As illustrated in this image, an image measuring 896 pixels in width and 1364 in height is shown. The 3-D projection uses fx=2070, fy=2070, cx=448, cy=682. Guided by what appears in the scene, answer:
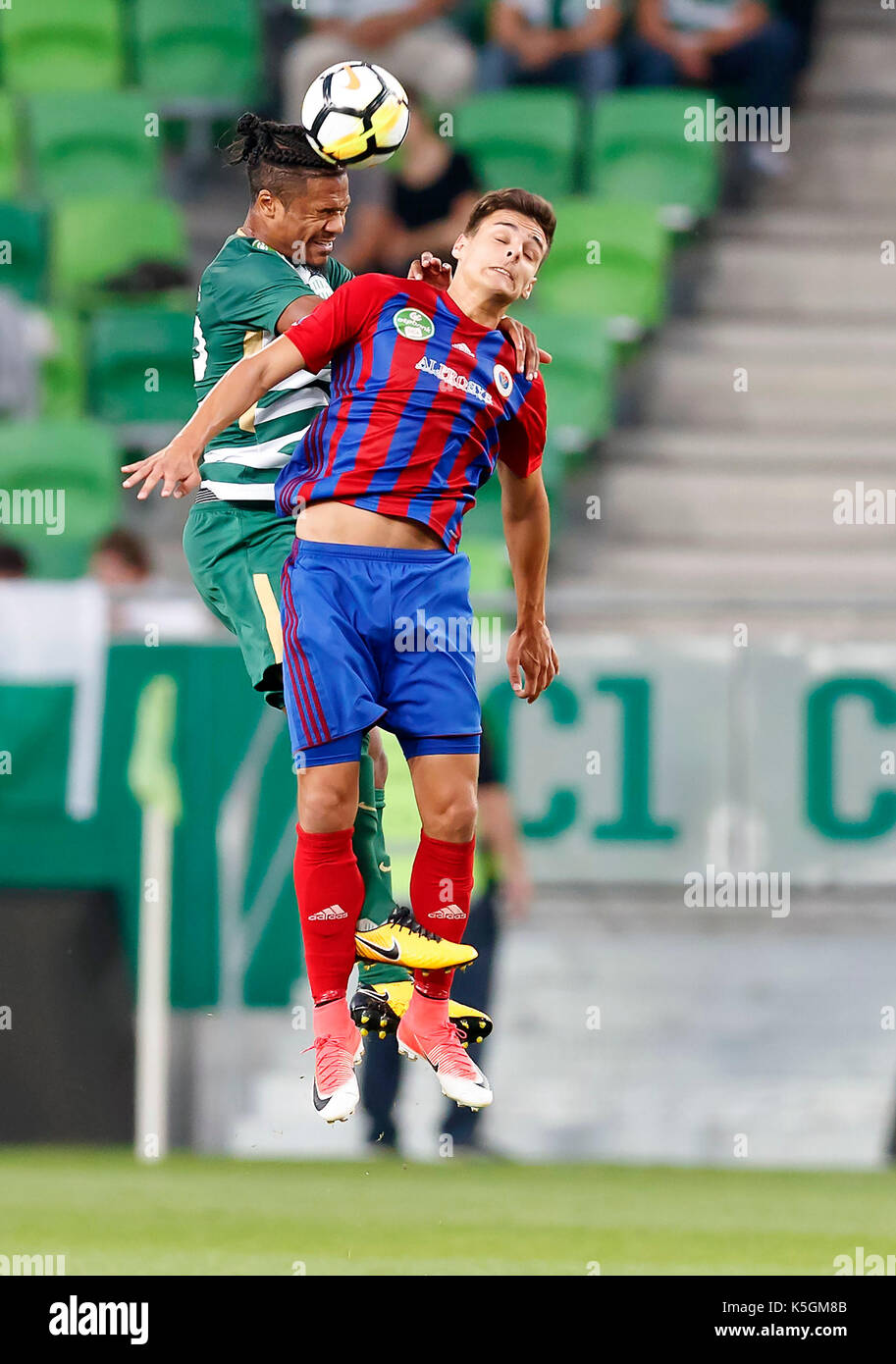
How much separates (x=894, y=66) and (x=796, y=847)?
6.29 m

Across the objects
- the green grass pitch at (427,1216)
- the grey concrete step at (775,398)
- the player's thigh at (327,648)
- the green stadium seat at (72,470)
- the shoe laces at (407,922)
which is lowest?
the green grass pitch at (427,1216)

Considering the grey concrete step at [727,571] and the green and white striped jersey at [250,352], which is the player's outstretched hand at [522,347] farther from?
the grey concrete step at [727,571]

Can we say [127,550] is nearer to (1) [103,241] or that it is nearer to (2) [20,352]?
(2) [20,352]

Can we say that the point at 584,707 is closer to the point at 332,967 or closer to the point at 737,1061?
the point at 737,1061

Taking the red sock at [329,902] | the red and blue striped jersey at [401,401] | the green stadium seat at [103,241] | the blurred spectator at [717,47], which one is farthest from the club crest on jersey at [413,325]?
the blurred spectator at [717,47]

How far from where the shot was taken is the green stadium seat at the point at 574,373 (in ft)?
35.1

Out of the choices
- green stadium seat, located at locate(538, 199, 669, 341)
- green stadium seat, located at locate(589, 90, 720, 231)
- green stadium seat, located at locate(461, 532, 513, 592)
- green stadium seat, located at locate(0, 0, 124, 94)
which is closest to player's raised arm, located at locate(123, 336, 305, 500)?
green stadium seat, located at locate(461, 532, 513, 592)

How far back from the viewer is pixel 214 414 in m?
4.22

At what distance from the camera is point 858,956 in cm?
841

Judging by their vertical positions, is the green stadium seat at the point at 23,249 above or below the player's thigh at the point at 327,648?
above

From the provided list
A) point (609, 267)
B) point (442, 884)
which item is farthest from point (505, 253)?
point (609, 267)

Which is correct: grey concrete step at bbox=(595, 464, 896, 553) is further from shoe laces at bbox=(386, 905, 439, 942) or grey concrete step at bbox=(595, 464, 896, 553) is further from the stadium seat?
shoe laces at bbox=(386, 905, 439, 942)

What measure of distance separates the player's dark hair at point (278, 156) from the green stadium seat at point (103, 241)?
6661 mm
